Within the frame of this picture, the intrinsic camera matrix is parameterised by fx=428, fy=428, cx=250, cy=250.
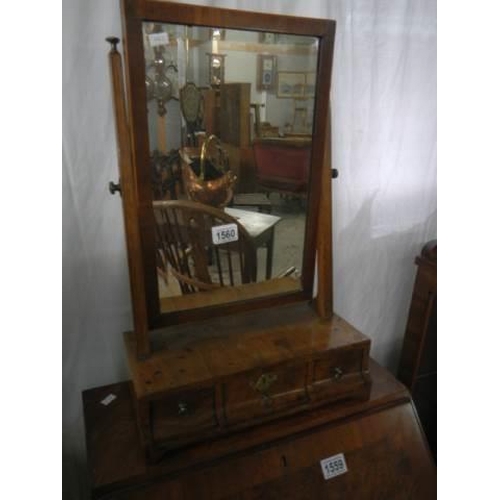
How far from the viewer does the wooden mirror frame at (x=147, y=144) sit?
73cm

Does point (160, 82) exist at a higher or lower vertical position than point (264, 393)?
higher

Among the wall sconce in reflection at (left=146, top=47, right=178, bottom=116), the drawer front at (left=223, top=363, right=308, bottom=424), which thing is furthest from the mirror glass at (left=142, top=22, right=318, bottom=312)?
the drawer front at (left=223, top=363, right=308, bottom=424)

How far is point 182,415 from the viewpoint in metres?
0.84

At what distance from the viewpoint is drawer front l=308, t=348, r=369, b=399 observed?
3.15ft

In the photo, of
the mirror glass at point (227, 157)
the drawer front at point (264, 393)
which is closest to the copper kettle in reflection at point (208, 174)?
the mirror glass at point (227, 157)

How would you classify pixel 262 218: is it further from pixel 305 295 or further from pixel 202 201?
pixel 305 295

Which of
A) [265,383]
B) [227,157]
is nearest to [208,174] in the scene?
[227,157]

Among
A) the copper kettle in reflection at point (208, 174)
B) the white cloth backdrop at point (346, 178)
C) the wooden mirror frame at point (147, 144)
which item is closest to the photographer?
the wooden mirror frame at point (147, 144)

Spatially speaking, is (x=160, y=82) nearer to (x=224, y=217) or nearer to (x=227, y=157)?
(x=227, y=157)

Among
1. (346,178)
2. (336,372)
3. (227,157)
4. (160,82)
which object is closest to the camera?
(160,82)

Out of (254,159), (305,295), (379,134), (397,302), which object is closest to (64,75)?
(254,159)

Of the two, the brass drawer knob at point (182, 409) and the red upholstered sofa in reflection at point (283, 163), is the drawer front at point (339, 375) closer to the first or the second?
the brass drawer knob at point (182, 409)

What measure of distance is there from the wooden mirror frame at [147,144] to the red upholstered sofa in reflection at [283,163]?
0.02 meters

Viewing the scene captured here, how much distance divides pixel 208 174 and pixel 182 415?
48 cm
